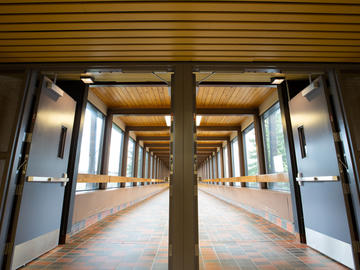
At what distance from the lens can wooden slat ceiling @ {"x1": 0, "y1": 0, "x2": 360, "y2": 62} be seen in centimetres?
186

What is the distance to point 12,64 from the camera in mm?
2684

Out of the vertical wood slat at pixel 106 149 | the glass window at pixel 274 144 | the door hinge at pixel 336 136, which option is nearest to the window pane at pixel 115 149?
the vertical wood slat at pixel 106 149

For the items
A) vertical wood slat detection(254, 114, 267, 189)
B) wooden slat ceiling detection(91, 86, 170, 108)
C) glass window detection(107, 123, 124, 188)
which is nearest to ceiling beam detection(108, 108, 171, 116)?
wooden slat ceiling detection(91, 86, 170, 108)

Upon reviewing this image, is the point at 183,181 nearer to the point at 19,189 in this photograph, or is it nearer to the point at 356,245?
the point at 19,189

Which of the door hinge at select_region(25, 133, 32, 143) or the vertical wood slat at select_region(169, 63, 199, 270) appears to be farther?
the door hinge at select_region(25, 133, 32, 143)

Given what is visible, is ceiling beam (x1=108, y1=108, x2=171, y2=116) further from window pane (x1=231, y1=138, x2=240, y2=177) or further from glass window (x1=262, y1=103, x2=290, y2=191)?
window pane (x1=231, y1=138, x2=240, y2=177)

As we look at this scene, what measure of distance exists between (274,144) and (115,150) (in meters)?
4.90

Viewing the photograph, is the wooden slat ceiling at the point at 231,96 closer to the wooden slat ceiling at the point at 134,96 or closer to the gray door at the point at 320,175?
the wooden slat ceiling at the point at 134,96

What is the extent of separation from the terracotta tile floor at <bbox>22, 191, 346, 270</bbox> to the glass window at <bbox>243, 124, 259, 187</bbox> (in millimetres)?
2535

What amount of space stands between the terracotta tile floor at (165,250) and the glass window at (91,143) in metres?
1.30

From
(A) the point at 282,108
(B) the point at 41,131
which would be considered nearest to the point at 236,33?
(A) the point at 282,108

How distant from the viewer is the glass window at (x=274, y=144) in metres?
4.59

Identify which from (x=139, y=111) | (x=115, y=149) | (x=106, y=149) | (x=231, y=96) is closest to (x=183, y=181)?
(x=231, y=96)

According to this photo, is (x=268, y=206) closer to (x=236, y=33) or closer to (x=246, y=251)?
(x=246, y=251)
